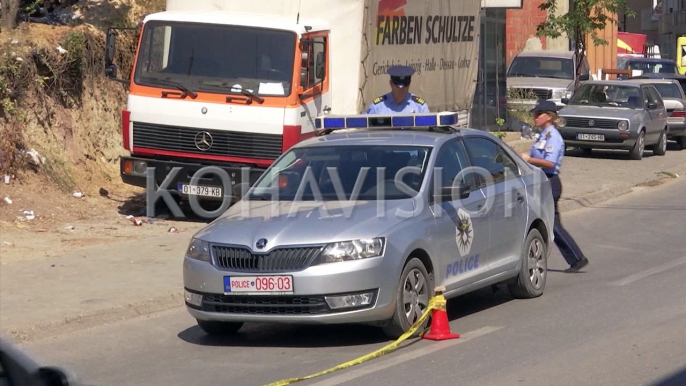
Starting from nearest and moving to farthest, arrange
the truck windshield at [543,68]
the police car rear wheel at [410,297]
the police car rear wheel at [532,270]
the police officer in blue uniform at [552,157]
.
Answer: the police car rear wheel at [410,297] → the police car rear wheel at [532,270] → the police officer in blue uniform at [552,157] → the truck windshield at [543,68]

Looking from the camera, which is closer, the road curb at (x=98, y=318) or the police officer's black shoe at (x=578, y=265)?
the road curb at (x=98, y=318)

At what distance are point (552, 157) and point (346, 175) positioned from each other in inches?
115

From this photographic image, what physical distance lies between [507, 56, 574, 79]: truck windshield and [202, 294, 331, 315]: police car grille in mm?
22459

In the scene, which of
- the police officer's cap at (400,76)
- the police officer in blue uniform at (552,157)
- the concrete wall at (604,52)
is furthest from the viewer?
the concrete wall at (604,52)

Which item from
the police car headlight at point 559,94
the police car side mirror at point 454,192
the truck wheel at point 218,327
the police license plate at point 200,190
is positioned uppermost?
the police car headlight at point 559,94

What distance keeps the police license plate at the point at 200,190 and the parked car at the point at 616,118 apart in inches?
444

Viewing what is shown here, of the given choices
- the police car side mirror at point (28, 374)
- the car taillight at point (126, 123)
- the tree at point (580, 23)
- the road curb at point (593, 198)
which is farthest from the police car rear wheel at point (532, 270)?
the tree at point (580, 23)

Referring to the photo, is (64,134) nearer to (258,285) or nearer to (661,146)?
(258,285)

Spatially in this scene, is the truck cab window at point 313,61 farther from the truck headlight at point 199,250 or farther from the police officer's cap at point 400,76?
the truck headlight at point 199,250

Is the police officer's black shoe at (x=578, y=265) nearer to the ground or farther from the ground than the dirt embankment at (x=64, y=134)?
nearer to the ground

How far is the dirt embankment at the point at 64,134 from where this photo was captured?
559 inches

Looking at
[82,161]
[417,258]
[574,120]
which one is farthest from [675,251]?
[574,120]

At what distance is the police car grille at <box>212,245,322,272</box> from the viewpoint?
785 cm

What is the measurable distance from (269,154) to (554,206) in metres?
4.29
